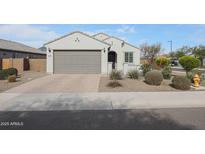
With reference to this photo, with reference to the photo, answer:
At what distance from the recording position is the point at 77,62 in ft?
80.9

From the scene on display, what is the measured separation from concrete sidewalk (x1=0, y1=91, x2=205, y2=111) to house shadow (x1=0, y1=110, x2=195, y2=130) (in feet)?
2.47

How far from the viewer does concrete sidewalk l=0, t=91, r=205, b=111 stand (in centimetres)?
933

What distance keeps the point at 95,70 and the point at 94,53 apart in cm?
173

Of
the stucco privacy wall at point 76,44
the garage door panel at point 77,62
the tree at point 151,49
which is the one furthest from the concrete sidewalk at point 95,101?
the tree at point 151,49

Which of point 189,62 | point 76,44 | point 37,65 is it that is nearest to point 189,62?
point 189,62

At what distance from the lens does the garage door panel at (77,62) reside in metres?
24.5

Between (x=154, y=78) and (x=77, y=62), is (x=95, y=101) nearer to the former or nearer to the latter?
(x=154, y=78)

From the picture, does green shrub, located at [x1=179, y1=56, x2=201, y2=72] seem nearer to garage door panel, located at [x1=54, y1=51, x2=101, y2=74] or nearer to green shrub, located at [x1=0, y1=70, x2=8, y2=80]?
garage door panel, located at [x1=54, y1=51, x2=101, y2=74]

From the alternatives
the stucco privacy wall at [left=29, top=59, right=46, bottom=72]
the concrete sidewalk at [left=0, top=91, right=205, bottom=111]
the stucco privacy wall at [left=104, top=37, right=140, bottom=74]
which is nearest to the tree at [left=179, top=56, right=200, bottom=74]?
the concrete sidewalk at [left=0, top=91, right=205, bottom=111]

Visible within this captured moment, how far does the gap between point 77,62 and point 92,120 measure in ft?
58.1

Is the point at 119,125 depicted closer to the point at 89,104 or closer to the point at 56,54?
the point at 89,104

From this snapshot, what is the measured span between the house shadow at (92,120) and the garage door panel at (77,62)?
16.0 metres

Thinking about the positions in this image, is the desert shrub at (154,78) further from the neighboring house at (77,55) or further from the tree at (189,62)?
the neighboring house at (77,55)
